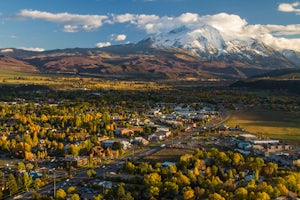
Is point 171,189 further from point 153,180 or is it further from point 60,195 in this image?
point 60,195

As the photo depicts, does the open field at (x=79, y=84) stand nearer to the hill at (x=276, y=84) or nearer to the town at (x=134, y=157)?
the hill at (x=276, y=84)

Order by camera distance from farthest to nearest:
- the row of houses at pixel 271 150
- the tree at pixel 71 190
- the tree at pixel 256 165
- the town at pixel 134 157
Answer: the row of houses at pixel 271 150 < the tree at pixel 256 165 < the town at pixel 134 157 < the tree at pixel 71 190

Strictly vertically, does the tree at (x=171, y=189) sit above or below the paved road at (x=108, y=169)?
above

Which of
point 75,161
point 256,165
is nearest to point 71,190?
point 75,161

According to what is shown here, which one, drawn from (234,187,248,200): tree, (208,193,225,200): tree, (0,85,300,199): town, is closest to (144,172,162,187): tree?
(0,85,300,199): town

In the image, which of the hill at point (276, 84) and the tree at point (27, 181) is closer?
the tree at point (27, 181)

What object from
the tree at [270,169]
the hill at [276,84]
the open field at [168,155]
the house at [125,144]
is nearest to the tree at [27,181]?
the open field at [168,155]

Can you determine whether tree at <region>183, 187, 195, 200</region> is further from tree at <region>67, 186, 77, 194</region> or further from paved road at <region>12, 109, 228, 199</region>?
paved road at <region>12, 109, 228, 199</region>
